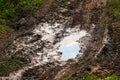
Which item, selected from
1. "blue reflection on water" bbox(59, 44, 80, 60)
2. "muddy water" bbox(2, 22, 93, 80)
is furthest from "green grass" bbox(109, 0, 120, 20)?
"blue reflection on water" bbox(59, 44, 80, 60)

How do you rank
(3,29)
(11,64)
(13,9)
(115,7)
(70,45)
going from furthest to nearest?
1. (115,7)
2. (13,9)
3. (3,29)
4. (70,45)
5. (11,64)

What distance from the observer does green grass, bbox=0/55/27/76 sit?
17694mm

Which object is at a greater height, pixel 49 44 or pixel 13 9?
pixel 13 9

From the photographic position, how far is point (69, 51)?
19.5 meters

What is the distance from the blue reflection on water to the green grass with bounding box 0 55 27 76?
2167 mm

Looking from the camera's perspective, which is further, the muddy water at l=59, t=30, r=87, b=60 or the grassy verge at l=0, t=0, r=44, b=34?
the grassy verge at l=0, t=0, r=44, b=34

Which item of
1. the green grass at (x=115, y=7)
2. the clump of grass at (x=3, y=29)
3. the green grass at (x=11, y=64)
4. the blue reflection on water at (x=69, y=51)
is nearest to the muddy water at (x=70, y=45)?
the blue reflection on water at (x=69, y=51)

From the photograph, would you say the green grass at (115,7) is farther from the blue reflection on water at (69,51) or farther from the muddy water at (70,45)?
the blue reflection on water at (69,51)

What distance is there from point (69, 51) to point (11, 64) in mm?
3311

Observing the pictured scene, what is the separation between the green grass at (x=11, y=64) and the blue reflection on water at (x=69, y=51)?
2167 mm

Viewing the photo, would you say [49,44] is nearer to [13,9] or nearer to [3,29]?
[3,29]

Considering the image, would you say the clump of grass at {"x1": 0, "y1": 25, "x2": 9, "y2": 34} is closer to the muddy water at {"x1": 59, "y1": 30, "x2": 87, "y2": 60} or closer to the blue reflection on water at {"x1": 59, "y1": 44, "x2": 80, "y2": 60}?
the muddy water at {"x1": 59, "y1": 30, "x2": 87, "y2": 60}

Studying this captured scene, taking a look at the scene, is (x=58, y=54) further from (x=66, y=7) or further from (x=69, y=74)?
(x=66, y=7)

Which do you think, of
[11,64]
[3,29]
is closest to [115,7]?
[3,29]
